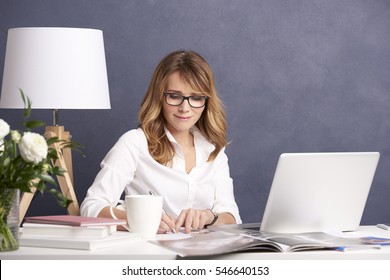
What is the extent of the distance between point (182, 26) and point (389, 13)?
1223 mm

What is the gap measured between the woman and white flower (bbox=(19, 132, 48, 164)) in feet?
3.48

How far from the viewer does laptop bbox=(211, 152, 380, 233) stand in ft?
6.66

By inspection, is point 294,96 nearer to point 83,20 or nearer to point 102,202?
point 83,20

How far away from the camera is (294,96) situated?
13.3ft

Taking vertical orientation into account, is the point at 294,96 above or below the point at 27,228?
above

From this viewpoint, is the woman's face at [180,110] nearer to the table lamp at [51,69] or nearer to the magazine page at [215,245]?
the table lamp at [51,69]

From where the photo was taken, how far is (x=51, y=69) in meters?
3.02

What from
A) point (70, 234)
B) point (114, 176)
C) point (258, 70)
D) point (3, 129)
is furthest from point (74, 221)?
point (258, 70)

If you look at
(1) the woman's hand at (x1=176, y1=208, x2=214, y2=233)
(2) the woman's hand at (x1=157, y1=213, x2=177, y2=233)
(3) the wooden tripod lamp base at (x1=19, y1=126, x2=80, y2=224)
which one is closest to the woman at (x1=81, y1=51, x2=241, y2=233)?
(3) the wooden tripod lamp base at (x1=19, y1=126, x2=80, y2=224)

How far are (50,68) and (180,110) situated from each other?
0.60m

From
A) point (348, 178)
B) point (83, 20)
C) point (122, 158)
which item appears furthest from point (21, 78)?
point (348, 178)

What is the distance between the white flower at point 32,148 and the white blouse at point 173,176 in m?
1.11

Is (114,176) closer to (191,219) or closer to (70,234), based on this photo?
(191,219)
